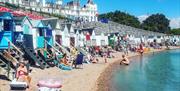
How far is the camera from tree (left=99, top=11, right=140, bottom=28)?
497 ft

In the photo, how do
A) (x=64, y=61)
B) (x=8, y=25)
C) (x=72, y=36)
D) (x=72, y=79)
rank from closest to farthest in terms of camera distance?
(x=72, y=79) < (x=8, y=25) < (x=64, y=61) < (x=72, y=36)

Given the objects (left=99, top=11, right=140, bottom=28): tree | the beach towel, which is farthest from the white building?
the beach towel

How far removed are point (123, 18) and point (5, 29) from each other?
122 metres

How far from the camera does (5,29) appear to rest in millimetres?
32844

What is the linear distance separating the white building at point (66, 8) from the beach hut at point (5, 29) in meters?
81.6

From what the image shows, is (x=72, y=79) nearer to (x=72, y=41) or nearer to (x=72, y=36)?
(x=72, y=41)

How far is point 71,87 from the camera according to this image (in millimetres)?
26938

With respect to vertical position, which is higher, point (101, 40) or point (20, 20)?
point (20, 20)

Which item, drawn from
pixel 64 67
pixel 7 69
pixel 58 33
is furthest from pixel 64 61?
pixel 58 33

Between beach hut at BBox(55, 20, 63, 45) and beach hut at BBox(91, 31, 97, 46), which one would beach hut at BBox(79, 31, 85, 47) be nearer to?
beach hut at BBox(91, 31, 97, 46)

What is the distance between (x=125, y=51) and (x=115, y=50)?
2.84 metres

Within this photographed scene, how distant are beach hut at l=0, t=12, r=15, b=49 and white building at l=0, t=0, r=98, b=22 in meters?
81.6

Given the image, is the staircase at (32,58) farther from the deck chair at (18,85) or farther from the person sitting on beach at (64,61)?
the deck chair at (18,85)

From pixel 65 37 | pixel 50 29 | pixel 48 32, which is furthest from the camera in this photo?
pixel 65 37
